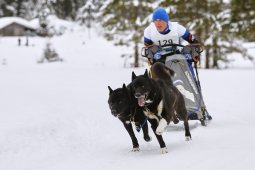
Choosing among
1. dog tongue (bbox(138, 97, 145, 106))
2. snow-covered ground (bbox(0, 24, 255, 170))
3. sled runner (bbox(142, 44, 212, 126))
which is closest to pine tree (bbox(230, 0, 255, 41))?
snow-covered ground (bbox(0, 24, 255, 170))

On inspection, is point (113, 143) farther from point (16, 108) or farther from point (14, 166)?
point (16, 108)

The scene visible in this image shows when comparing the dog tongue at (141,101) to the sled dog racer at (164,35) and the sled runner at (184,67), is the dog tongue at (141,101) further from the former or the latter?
the sled dog racer at (164,35)

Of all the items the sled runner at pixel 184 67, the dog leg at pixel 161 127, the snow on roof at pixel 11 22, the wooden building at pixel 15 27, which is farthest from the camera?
the wooden building at pixel 15 27

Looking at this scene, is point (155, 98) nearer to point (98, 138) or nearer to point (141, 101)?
point (141, 101)

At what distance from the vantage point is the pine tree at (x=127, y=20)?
34469 millimetres

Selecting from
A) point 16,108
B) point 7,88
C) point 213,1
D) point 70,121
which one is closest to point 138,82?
point 70,121

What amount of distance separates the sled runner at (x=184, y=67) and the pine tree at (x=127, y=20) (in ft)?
84.8

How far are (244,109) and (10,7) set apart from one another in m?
73.2

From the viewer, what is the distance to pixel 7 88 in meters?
15.0

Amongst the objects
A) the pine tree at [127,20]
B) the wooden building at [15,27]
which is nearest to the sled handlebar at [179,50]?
the pine tree at [127,20]

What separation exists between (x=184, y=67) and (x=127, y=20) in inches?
1144

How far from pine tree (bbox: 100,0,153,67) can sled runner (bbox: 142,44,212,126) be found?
25.9m

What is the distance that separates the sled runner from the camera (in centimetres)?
705

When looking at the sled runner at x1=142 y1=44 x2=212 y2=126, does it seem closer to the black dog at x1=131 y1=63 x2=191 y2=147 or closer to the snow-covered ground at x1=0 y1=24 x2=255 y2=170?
the snow-covered ground at x1=0 y1=24 x2=255 y2=170
